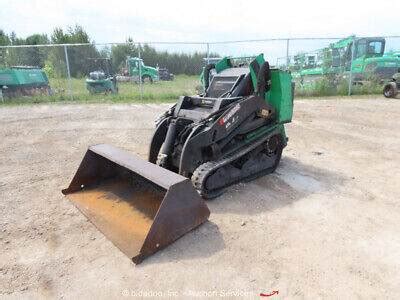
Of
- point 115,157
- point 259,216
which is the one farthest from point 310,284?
point 115,157

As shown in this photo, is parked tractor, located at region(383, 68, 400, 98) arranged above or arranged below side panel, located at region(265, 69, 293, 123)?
below

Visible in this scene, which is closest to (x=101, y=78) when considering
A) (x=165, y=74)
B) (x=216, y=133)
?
(x=165, y=74)

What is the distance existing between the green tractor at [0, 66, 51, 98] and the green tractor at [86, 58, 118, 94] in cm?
228

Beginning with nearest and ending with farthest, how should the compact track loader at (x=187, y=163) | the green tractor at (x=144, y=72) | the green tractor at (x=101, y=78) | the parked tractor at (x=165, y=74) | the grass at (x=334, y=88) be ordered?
the compact track loader at (x=187, y=163) < the grass at (x=334, y=88) < the green tractor at (x=101, y=78) < the green tractor at (x=144, y=72) < the parked tractor at (x=165, y=74)

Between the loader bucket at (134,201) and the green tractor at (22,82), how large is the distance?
34.8ft

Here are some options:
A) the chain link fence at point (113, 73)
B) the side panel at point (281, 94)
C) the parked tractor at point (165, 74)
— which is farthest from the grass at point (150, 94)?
the parked tractor at point (165, 74)

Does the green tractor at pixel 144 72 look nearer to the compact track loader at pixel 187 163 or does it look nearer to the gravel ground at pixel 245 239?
the gravel ground at pixel 245 239

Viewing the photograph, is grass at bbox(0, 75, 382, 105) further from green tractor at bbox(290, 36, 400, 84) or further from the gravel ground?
the gravel ground

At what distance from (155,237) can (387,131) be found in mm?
6257

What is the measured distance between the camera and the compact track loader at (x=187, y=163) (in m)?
2.94

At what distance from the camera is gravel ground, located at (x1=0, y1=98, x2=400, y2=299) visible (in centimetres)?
246

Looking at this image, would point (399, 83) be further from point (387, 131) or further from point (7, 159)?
point (7, 159)

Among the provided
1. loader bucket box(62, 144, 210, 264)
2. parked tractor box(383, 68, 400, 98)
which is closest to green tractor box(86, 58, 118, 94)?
parked tractor box(383, 68, 400, 98)

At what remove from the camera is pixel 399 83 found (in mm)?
12672
